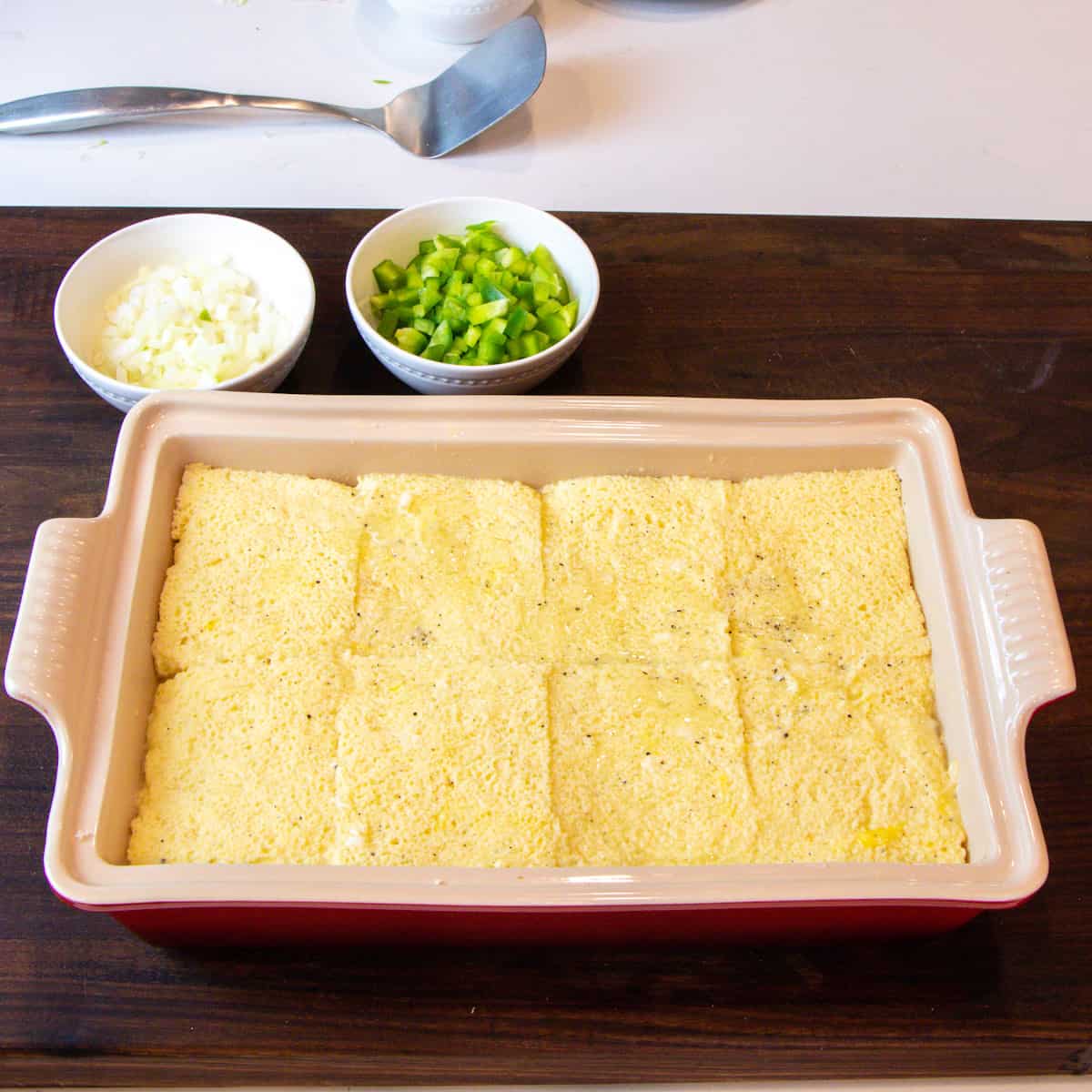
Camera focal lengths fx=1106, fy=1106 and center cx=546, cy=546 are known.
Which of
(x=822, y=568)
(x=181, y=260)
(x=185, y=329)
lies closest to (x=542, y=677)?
(x=822, y=568)

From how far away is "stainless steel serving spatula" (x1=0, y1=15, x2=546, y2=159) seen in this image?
7.46 feet

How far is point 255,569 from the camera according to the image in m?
1.54

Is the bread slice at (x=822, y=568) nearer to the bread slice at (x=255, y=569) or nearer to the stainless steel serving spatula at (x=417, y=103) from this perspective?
the bread slice at (x=255, y=569)

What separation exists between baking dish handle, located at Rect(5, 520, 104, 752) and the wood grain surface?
28 centimetres

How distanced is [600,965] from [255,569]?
0.71 metres

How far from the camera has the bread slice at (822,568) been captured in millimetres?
1532

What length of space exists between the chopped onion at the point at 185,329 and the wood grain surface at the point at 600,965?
0.42 ft

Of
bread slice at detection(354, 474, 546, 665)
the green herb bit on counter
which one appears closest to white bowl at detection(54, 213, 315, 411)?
the green herb bit on counter

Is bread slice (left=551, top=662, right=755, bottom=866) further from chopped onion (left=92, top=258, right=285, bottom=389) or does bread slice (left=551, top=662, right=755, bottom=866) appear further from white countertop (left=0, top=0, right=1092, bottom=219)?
white countertop (left=0, top=0, right=1092, bottom=219)

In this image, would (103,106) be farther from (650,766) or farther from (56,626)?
(650,766)

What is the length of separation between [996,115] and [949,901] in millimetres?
1968

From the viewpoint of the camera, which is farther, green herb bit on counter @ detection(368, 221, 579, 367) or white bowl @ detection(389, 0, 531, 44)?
white bowl @ detection(389, 0, 531, 44)

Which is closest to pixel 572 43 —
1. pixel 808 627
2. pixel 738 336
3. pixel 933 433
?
pixel 738 336

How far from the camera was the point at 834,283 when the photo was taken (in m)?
2.12
